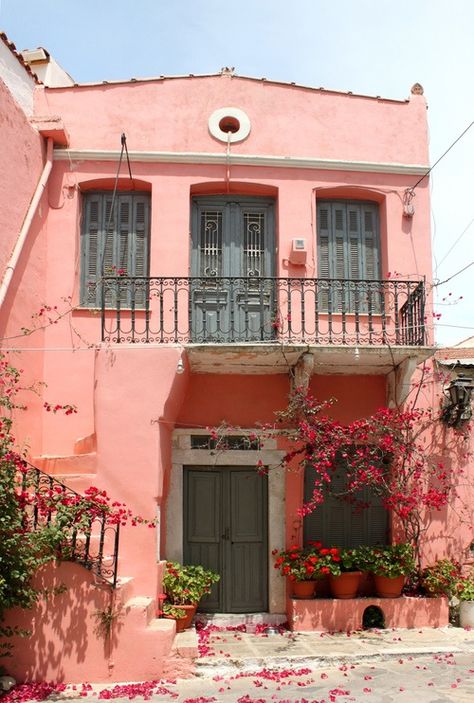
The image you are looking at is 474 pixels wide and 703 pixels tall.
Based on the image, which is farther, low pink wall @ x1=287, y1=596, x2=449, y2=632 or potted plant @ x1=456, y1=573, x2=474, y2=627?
potted plant @ x1=456, y1=573, x2=474, y2=627

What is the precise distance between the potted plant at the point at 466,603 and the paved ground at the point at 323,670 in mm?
195

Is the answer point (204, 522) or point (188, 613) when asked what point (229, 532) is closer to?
point (204, 522)

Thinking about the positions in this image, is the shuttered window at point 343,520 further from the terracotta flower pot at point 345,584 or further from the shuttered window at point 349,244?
the shuttered window at point 349,244

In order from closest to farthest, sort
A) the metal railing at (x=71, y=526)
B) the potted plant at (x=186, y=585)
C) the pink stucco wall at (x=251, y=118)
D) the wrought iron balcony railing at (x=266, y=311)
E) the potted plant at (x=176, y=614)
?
the metal railing at (x=71, y=526) < the potted plant at (x=176, y=614) < the potted plant at (x=186, y=585) < the wrought iron balcony railing at (x=266, y=311) < the pink stucco wall at (x=251, y=118)

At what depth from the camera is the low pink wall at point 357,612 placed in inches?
409

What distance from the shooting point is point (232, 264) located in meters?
11.8

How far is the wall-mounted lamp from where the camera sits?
36.4 ft

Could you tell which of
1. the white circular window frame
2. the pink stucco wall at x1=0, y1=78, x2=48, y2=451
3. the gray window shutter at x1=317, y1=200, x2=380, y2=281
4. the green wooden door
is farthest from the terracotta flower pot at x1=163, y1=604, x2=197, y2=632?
the white circular window frame

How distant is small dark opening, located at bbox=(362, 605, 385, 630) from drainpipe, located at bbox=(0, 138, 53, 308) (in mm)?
6615

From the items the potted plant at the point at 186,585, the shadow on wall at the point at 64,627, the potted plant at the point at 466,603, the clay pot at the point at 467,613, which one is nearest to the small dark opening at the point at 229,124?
the potted plant at the point at 186,585

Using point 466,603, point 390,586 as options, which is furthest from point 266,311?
point 466,603

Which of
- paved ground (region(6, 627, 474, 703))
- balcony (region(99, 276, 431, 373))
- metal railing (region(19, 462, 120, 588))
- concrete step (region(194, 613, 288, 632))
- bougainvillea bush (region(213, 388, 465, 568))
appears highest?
balcony (region(99, 276, 431, 373))

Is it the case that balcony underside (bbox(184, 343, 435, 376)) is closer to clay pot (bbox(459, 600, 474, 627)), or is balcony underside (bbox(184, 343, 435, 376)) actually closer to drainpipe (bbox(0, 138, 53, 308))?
drainpipe (bbox(0, 138, 53, 308))

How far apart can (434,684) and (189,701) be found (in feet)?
8.93
